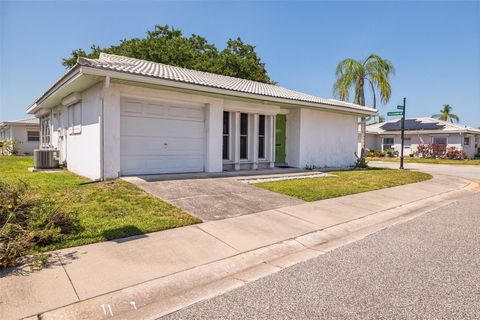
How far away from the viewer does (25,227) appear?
→ 4.55m

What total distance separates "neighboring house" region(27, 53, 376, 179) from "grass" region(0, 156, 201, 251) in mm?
1530

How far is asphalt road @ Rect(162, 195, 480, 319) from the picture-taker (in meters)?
2.94

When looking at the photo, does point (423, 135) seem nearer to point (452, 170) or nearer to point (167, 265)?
point (452, 170)

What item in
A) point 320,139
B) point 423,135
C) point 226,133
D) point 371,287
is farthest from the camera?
point 423,135

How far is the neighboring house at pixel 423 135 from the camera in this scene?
30.4 metres

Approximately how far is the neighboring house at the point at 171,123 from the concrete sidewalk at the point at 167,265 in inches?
199

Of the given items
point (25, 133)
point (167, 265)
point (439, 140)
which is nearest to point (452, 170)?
point (439, 140)

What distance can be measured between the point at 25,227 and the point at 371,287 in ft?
15.7

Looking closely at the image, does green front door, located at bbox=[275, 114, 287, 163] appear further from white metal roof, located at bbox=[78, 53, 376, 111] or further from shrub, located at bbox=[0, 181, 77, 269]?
shrub, located at bbox=[0, 181, 77, 269]

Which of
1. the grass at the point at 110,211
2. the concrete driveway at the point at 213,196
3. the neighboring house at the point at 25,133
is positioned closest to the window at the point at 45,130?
the neighboring house at the point at 25,133

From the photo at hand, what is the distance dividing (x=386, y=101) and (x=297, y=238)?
1762 cm

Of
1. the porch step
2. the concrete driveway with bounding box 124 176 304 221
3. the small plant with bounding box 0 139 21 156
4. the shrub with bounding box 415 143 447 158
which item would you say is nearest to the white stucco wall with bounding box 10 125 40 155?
the small plant with bounding box 0 139 21 156

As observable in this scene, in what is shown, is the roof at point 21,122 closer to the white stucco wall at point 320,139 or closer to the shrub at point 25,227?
the white stucco wall at point 320,139

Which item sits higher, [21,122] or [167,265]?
[21,122]
